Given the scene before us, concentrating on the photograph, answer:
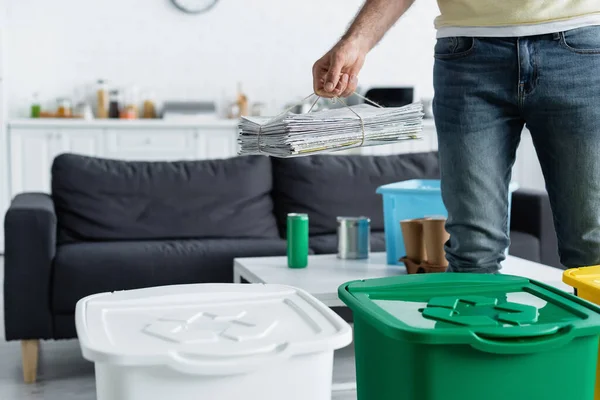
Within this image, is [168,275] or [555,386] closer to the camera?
[555,386]

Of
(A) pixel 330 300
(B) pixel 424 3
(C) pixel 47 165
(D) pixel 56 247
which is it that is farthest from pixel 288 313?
(B) pixel 424 3

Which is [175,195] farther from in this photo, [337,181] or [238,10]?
[238,10]

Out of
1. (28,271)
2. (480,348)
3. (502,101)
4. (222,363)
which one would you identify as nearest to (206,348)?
(222,363)

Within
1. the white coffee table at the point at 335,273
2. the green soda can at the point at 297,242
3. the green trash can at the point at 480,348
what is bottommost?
the white coffee table at the point at 335,273

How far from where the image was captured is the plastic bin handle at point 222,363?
3.22ft

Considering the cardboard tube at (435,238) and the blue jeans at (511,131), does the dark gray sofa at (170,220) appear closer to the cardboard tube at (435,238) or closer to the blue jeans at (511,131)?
the cardboard tube at (435,238)

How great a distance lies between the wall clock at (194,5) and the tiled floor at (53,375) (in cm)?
339

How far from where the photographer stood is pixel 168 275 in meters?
2.87

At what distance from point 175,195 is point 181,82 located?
9.75 feet

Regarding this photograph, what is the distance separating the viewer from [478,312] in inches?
46.5

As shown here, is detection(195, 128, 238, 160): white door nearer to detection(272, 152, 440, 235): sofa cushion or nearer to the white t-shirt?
detection(272, 152, 440, 235): sofa cushion

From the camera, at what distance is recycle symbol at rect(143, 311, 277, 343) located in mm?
1050

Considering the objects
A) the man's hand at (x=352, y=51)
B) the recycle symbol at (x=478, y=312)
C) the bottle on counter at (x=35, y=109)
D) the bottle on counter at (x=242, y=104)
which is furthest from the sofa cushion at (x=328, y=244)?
the bottle on counter at (x=35, y=109)

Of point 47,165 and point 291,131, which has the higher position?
point 291,131
